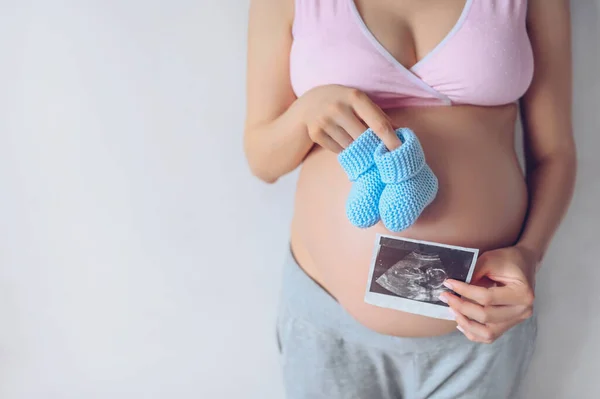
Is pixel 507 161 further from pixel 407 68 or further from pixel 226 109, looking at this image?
pixel 226 109

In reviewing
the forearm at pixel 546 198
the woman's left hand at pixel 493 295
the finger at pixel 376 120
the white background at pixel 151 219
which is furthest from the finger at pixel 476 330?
the white background at pixel 151 219

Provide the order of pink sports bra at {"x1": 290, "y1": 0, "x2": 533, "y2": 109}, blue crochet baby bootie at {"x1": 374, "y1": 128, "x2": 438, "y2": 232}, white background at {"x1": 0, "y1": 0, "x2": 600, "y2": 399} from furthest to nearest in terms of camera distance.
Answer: white background at {"x1": 0, "y1": 0, "x2": 600, "y2": 399}
pink sports bra at {"x1": 290, "y1": 0, "x2": 533, "y2": 109}
blue crochet baby bootie at {"x1": 374, "y1": 128, "x2": 438, "y2": 232}

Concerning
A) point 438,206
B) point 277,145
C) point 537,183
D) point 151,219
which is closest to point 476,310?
point 438,206

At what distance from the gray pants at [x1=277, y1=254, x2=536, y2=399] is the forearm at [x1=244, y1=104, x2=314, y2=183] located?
0.57ft

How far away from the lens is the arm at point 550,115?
84cm

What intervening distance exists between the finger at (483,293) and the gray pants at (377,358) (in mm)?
115

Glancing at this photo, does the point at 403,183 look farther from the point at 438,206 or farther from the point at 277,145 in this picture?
the point at 277,145

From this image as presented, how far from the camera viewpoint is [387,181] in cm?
66

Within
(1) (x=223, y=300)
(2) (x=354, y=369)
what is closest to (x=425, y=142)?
(2) (x=354, y=369)

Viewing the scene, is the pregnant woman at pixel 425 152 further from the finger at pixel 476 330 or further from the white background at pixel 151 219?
the white background at pixel 151 219

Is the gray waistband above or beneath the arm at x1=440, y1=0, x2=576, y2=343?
beneath

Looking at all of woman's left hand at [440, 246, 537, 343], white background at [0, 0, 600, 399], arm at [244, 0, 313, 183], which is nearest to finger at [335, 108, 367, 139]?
arm at [244, 0, 313, 183]

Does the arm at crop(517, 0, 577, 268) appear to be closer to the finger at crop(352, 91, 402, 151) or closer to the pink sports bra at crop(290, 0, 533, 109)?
the pink sports bra at crop(290, 0, 533, 109)

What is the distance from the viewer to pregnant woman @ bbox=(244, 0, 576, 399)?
75cm
